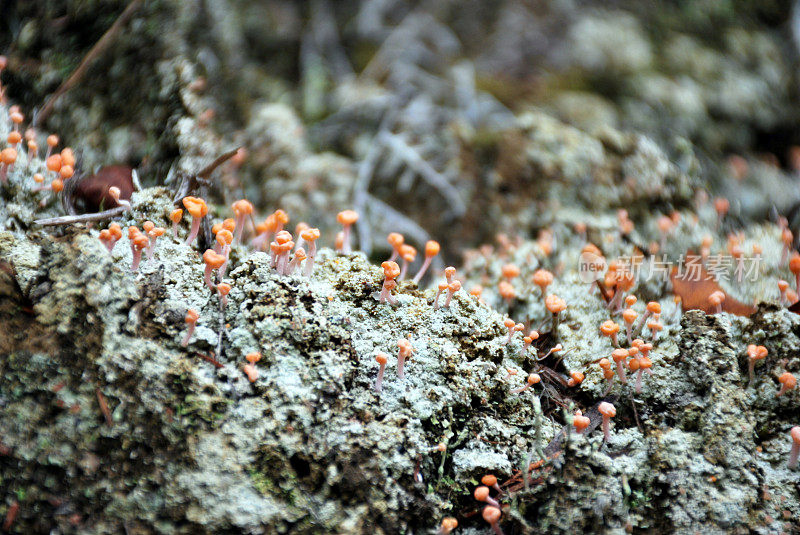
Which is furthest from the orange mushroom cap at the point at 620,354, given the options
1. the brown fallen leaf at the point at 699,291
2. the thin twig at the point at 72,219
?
the thin twig at the point at 72,219

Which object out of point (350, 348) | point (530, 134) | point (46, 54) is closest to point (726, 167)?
point (530, 134)

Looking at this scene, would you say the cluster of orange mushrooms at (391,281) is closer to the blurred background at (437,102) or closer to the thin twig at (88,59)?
the thin twig at (88,59)

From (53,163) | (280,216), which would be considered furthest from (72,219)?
(280,216)

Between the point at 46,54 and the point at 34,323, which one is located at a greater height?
the point at 46,54

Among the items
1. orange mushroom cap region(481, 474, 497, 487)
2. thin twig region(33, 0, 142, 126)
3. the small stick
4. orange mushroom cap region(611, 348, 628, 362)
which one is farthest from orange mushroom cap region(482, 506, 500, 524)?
thin twig region(33, 0, 142, 126)

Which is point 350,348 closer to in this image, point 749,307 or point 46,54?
point 749,307

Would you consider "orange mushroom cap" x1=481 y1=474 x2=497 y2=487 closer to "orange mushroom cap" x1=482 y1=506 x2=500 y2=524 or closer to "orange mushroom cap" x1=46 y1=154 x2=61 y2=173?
"orange mushroom cap" x1=482 y1=506 x2=500 y2=524

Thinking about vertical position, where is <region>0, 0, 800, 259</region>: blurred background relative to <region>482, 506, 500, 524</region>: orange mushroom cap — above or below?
above
